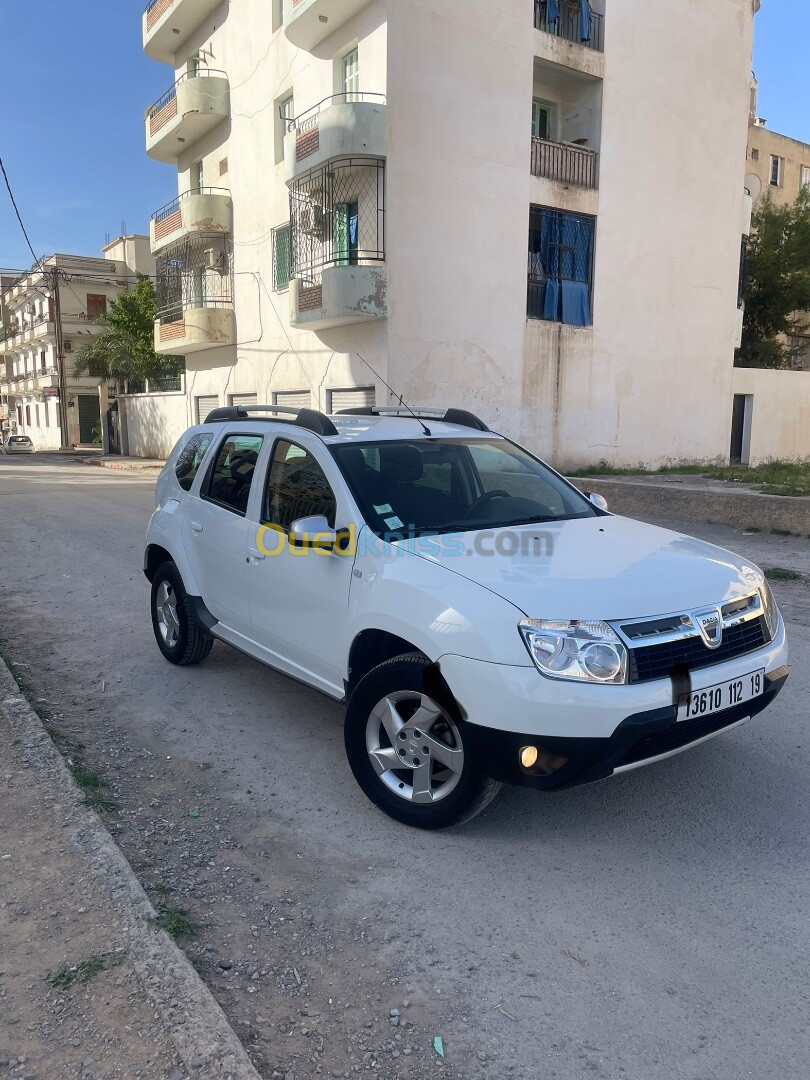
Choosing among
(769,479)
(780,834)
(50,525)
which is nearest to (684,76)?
(769,479)

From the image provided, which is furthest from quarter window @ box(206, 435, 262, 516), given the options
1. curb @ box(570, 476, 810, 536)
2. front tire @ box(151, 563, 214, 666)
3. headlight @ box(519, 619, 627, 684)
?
curb @ box(570, 476, 810, 536)

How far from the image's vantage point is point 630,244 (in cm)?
2097

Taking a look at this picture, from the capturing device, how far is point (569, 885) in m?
3.12

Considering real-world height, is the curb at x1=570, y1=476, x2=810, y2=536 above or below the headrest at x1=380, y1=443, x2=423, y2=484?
below

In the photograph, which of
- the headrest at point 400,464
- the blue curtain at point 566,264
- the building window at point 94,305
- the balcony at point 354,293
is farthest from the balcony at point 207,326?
the building window at point 94,305

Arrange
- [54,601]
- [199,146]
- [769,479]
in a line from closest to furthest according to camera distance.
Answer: [54,601] < [769,479] < [199,146]

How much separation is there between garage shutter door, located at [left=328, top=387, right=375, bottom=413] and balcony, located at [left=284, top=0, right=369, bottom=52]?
7983 mm

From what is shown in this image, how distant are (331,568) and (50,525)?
10550 millimetres

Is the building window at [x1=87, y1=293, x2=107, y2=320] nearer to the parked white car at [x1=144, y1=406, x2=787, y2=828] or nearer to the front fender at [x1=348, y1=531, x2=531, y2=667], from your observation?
the parked white car at [x1=144, y1=406, x2=787, y2=828]

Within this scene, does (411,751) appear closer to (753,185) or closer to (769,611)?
(769,611)

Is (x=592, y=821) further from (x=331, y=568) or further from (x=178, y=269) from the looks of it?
(x=178, y=269)

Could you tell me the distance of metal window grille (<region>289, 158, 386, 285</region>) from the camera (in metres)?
17.4

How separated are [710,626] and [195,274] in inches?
1031

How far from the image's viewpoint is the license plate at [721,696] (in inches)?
123
